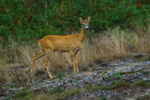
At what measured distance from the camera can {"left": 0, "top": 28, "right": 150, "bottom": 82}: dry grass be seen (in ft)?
45.7

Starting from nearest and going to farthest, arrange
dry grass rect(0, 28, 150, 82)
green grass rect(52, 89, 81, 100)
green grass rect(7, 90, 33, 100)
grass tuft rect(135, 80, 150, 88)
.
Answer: grass tuft rect(135, 80, 150, 88) < green grass rect(52, 89, 81, 100) < green grass rect(7, 90, 33, 100) < dry grass rect(0, 28, 150, 82)

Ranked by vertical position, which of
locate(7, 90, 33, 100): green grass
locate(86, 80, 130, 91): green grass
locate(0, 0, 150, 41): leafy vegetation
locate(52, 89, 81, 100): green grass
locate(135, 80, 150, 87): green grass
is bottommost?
locate(7, 90, 33, 100): green grass

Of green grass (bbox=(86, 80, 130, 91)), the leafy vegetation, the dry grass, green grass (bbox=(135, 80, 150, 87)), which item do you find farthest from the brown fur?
green grass (bbox=(135, 80, 150, 87))

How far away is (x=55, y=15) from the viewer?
734 inches

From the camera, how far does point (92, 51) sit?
15.2 m

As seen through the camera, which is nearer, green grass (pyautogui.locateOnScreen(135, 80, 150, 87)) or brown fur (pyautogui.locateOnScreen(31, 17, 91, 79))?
green grass (pyautogui.locateOnScreen(135, 80, 150, 87))

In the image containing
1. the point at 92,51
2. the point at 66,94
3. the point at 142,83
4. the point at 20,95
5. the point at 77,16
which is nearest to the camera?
the point at 142,83

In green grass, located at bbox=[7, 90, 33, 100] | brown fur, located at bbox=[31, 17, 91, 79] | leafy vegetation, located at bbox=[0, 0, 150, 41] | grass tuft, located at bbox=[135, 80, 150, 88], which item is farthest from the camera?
leafy vegetation, located at bbox=[0, 0, 150, 41]

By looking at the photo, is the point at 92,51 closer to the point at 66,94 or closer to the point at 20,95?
the point at 20,95

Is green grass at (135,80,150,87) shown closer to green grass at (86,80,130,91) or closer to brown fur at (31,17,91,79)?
green grass at (86,80,130,91)

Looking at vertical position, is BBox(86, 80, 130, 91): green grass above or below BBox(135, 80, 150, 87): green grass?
below

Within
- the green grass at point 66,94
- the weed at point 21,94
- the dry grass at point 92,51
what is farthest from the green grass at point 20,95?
the dry grass at point 92,51

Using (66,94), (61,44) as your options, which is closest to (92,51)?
(61,44)

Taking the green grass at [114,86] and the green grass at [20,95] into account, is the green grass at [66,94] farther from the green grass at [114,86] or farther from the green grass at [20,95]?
the green grass at [20,95]
